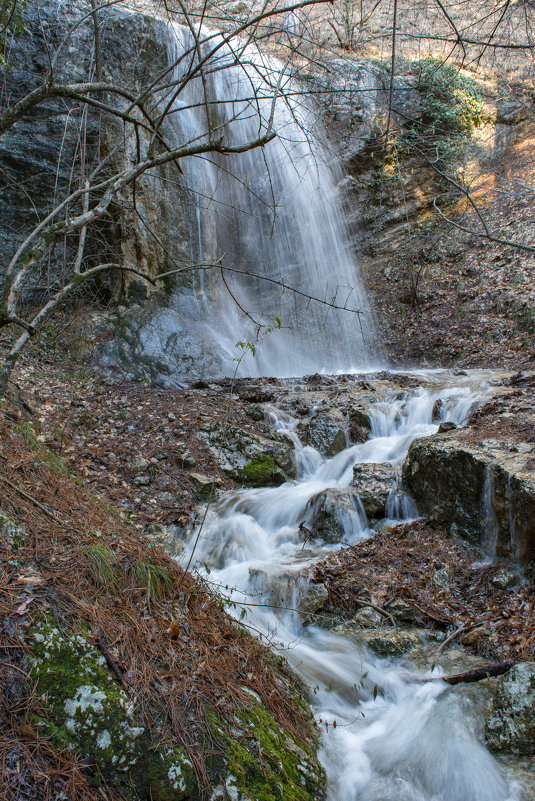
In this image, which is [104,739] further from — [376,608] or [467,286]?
[467,286]

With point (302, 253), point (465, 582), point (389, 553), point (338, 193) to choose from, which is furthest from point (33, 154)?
point (465, 582)

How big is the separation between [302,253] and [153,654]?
1321 cm

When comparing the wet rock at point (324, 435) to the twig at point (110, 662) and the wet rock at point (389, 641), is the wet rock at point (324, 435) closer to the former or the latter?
the wet rock at point (389, 641)

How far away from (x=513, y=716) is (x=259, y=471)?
160 inches

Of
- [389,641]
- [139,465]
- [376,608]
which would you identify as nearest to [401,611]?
[376,608]

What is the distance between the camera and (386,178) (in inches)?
561

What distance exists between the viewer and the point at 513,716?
A: 2381 millimetres

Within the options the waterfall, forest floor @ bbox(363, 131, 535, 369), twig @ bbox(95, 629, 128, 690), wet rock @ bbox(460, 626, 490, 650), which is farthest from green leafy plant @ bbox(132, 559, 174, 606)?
forest floor @ bbox(363, 131, 535, 369)

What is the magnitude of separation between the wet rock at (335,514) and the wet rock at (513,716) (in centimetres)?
233

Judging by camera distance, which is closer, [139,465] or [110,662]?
[110,662]

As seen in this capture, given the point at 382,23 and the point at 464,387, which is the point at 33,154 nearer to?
the point at 464,387

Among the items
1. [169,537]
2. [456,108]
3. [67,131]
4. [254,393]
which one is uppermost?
[456,108]

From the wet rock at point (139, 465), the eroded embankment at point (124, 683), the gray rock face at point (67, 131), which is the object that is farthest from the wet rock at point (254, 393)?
the eroded embankment at point (124, 683)

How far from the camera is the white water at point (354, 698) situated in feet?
7.54
